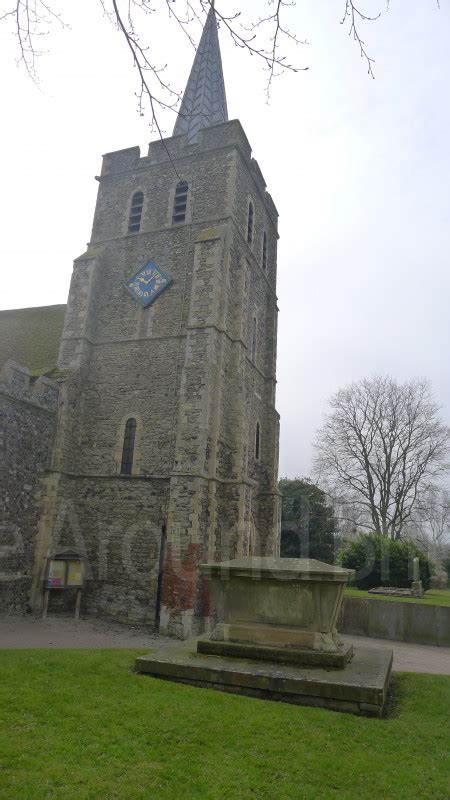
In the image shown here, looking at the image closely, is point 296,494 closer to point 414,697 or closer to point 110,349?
point 110,349

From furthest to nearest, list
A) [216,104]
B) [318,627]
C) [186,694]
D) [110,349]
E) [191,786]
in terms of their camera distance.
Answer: [216,104]
[110,349]
[318,627]
[186,694]
[191,786]

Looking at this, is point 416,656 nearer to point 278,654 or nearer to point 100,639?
point 278,654

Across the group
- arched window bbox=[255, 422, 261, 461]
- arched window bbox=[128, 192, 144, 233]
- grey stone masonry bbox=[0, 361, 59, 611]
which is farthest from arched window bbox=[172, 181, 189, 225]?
arched window bbox=[255, 422, 261, 461]

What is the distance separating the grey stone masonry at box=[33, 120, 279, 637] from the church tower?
0.04m

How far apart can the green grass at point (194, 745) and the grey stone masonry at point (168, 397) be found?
7.91m

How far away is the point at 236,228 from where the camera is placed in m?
18.0

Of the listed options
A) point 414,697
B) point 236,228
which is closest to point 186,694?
point 414,697

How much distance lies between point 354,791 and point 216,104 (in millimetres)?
25822

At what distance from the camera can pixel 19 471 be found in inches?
555

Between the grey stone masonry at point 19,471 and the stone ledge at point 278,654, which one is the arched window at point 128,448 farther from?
the stone ledge at point 278,654

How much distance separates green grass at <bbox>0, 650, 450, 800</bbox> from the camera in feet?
12.7

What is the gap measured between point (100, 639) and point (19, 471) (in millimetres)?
5001

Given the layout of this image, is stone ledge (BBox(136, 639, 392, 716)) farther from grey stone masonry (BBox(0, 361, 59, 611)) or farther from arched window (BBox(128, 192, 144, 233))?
arched window (BBox(128, 192, 144, 233))

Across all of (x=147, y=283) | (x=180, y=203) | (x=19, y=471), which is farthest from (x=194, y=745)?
(x=180, y=203)
